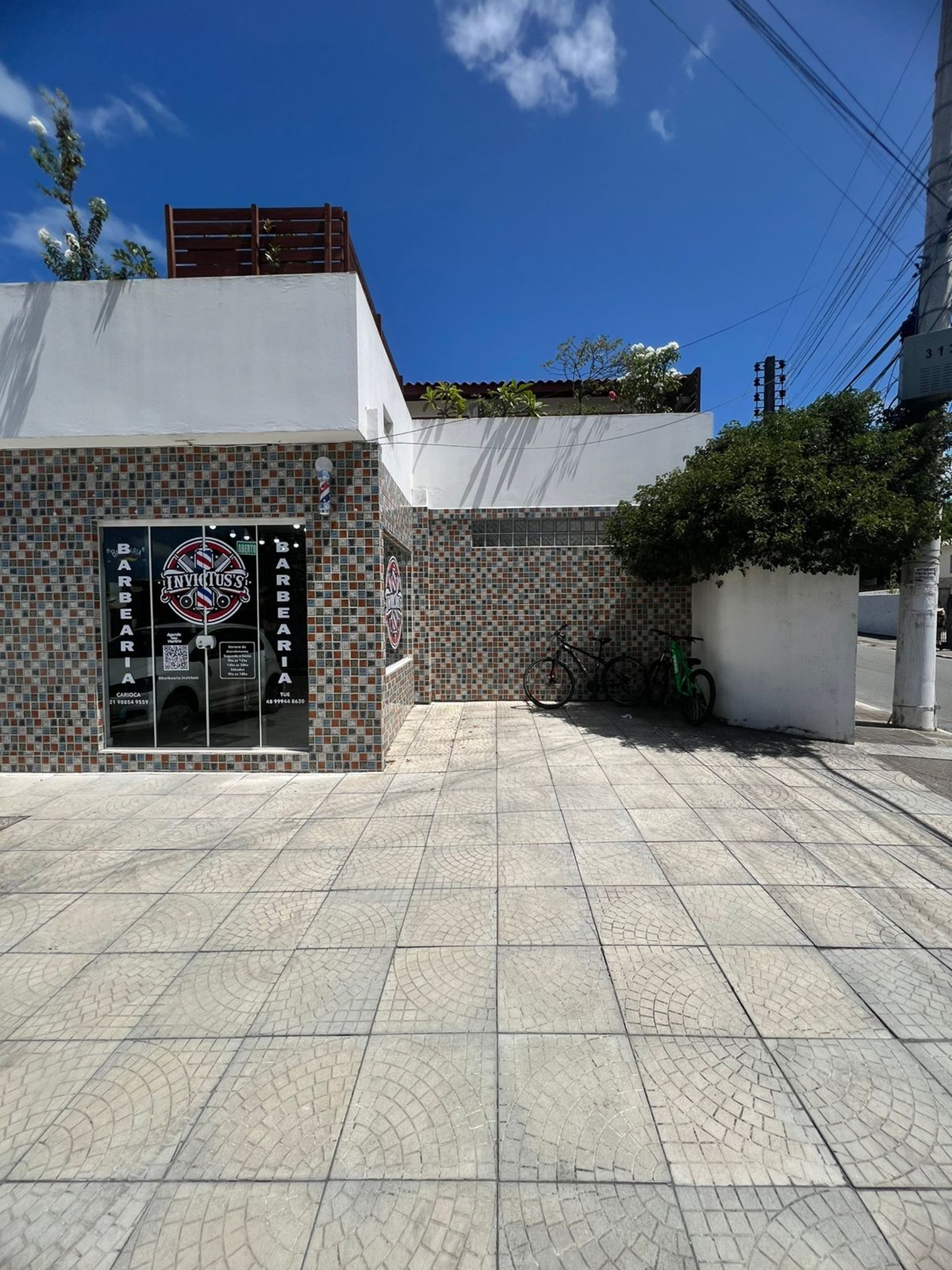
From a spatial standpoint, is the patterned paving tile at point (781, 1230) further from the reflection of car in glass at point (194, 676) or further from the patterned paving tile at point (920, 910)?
the reflection of car in glass at point (194, 676)

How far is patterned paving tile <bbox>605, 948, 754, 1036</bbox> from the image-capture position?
252cm

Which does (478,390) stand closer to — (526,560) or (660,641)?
(526,560)

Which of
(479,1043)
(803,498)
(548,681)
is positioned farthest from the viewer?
(548,681)

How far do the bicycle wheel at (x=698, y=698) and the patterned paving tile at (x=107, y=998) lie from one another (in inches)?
263

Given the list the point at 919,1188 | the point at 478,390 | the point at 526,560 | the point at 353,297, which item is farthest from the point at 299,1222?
the point at 478,390

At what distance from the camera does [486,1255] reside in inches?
64.9

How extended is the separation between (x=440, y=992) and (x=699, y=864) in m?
2.14

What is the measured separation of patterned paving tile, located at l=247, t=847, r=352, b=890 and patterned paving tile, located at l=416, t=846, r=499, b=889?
0.60m

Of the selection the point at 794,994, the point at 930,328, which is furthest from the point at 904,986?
the point at 930,328

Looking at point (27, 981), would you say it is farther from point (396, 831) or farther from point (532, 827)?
point (532, 827)

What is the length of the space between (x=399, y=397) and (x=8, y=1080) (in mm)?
8321

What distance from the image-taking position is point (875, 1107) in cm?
213

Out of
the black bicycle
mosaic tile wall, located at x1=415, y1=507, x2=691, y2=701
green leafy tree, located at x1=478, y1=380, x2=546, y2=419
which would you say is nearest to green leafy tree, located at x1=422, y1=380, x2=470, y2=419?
green leafy tree, located at x1=478, y1=380, x2=546, y2=419

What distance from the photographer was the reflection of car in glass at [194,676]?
6.29 m
